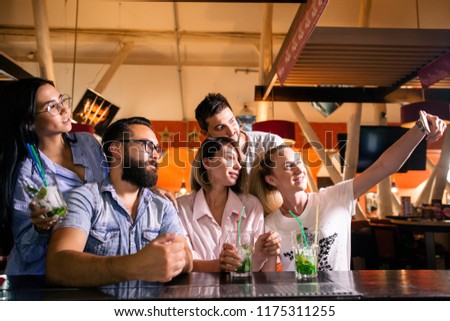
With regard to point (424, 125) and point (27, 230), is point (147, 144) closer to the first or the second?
point (27, 230)

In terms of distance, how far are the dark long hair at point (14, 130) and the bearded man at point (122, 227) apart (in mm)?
356

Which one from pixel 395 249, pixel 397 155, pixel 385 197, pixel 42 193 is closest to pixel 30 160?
pixel 42 193

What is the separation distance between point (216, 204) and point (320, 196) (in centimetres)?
60

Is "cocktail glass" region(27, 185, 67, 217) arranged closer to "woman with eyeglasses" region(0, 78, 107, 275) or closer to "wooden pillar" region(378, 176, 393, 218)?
"woman with eyeglasses" region(0, 78, 107, 275)

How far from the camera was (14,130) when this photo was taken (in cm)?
195

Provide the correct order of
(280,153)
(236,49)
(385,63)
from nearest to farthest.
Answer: (280,153) → (385,63) → (236,49)

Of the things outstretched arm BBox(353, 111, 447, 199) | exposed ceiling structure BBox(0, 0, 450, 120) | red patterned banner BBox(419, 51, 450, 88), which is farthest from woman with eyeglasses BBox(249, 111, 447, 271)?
red patterned banner BBox(419, 51, 450, 88)

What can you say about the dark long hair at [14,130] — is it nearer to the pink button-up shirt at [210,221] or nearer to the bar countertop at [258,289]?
the bar countertop at [258,289]

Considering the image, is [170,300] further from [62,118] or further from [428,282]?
[62,118]

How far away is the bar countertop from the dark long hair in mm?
490

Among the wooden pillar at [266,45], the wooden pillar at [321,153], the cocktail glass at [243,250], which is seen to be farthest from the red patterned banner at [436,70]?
the cocktail glass at [243,250]

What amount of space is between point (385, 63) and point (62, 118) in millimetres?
4218
